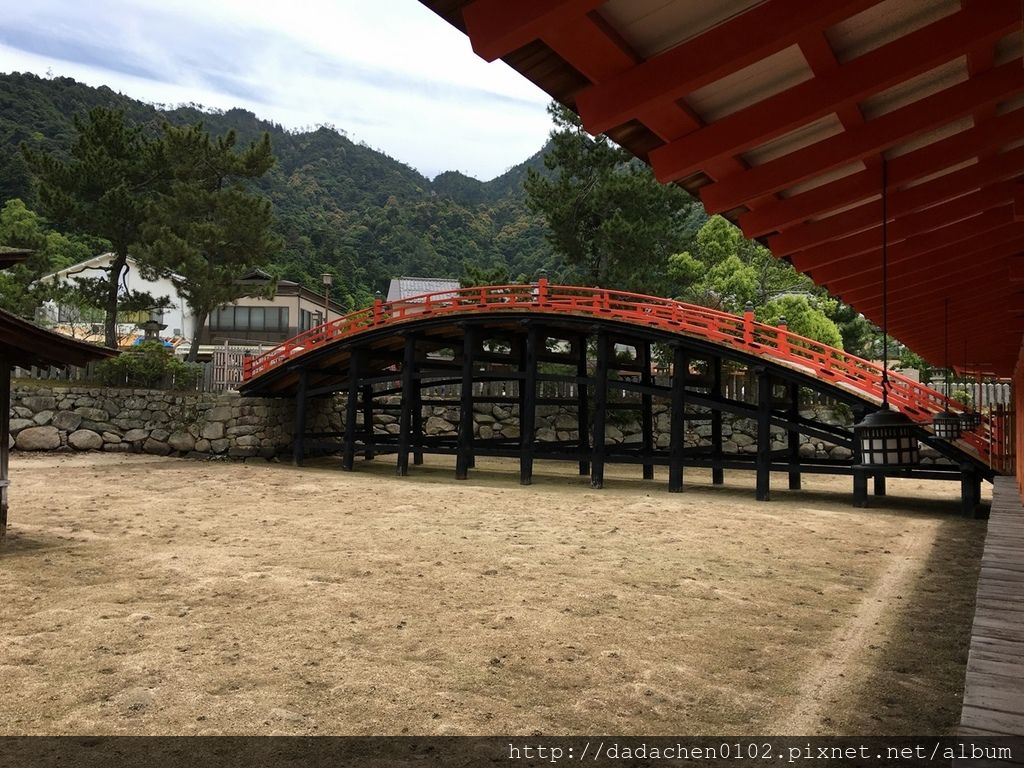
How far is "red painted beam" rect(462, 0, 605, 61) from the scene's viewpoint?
2.17 meters

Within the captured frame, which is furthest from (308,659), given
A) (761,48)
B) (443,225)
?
(443,225)

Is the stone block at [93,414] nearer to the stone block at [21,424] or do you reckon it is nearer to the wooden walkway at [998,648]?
the stone block at [21,424]

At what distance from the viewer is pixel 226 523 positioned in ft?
34.9

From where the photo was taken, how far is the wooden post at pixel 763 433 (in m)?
14.4

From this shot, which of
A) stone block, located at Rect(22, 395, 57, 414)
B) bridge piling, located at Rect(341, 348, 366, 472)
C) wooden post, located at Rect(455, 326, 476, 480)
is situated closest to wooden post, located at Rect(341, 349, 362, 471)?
bridge piling, located at Rect(341, 348, 366, 472)

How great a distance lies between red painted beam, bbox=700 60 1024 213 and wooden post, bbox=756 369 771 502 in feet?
36.5

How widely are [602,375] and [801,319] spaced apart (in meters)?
10.6

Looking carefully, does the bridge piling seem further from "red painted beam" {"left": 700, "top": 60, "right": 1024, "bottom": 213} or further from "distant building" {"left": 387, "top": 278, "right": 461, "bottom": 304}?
"distant building" {"left": 387, "top": 278, "right": 461, "bottom": 304}

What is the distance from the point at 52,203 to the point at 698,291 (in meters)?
21.6

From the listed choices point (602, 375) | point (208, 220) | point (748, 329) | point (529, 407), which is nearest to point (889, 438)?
point (748, 329)

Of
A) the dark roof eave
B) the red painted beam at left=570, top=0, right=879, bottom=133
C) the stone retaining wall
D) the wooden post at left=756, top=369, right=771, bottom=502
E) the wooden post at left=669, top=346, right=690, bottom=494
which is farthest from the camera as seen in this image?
the stone retaining wall

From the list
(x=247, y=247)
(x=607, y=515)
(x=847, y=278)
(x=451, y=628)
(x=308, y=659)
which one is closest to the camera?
(x=308, y=659)

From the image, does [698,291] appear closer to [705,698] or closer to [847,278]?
[847,278]

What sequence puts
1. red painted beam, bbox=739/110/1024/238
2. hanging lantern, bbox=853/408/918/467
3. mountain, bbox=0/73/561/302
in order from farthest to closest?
mountain, bbox=0/73/561/302 → hanging lantern, bbox=853/408/918/467 → red painted beam, bbox=739/110/1024/238
